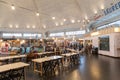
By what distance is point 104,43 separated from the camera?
14.1 metres

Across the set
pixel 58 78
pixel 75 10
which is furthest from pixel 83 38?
pixel 58 78

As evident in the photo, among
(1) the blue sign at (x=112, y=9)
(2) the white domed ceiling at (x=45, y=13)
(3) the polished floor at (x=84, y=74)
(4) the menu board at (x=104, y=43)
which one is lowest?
(3) the polished floor at (x=84, y=74)

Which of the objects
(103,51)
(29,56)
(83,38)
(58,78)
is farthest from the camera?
(83,38)

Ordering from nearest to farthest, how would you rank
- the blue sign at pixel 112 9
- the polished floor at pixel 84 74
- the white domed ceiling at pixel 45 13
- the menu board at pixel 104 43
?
the polished floor at pixel 84 74, the blue sign at pixel 112 9, the menu board at pixel 104 43, the white domed ceiling at pixel 45 13

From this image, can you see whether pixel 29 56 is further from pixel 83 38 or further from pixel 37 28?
pixel 37 28

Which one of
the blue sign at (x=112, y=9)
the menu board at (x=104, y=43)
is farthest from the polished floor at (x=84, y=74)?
the menu board at (x=104, y=43)

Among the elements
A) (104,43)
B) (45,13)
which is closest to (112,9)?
(104,43)

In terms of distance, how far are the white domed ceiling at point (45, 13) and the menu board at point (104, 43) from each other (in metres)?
3.08

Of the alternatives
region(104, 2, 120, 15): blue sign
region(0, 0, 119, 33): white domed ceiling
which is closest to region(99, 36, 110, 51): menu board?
Result: region(0, 0, 119, 33): white domed ceiling

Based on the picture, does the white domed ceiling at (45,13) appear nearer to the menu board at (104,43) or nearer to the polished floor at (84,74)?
the menu board at (104,43)

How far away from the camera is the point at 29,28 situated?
2473cm

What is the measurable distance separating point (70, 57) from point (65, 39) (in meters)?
10.7

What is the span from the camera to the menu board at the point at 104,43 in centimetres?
1338

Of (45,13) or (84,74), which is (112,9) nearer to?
(84,74)
